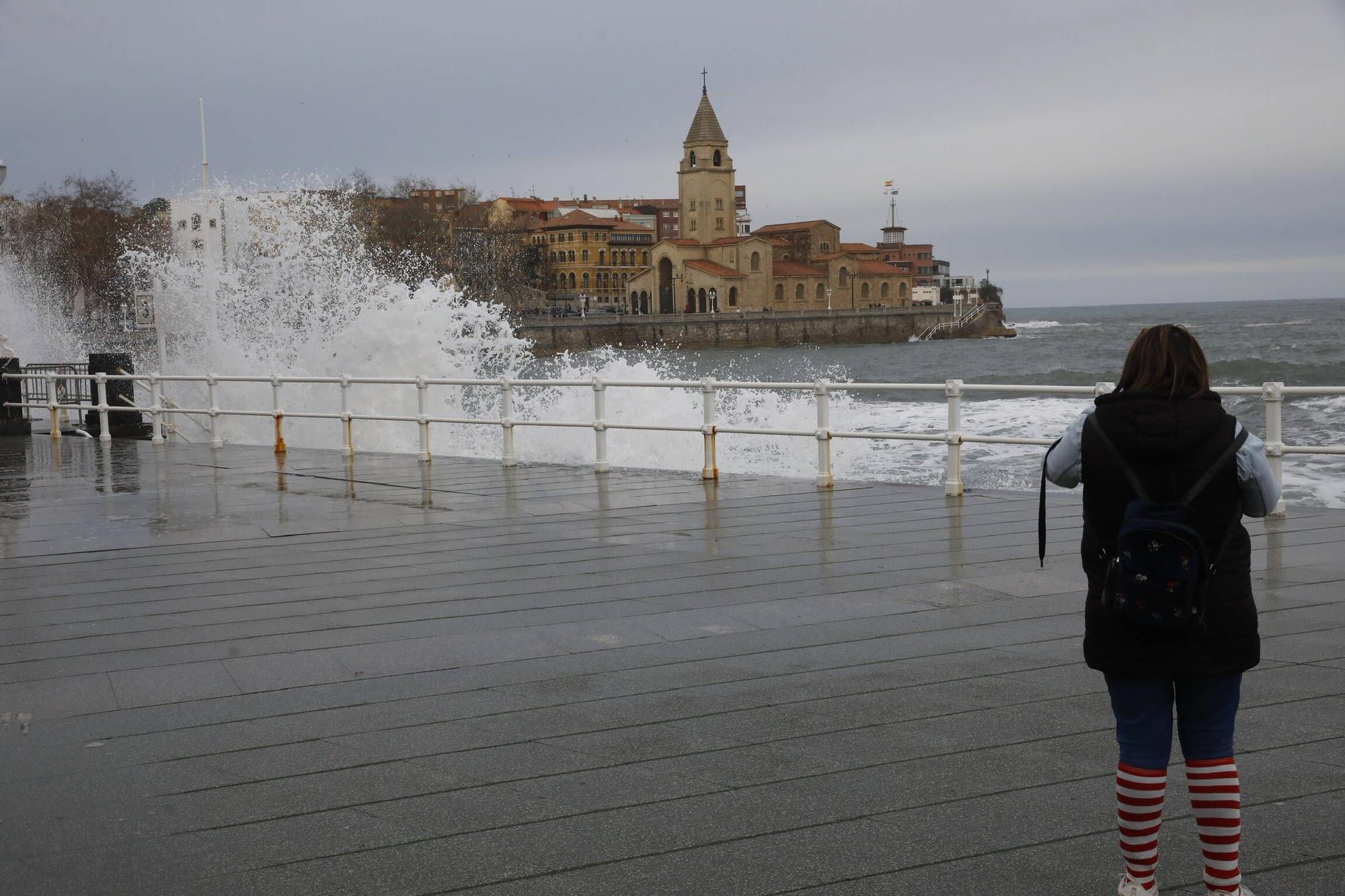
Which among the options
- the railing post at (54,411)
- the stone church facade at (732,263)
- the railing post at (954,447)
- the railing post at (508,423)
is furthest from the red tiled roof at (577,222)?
the railing post at (954,447)

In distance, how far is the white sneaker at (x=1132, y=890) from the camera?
305 centimetres

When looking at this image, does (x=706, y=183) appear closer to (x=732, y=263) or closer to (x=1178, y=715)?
(x=732, y=263)

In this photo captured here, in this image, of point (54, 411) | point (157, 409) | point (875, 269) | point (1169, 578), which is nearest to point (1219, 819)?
point (1169, 578)

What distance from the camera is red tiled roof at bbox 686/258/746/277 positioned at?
134 meters

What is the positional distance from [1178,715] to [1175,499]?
0.53 meters

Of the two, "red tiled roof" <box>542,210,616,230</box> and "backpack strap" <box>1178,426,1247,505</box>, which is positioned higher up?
"red tiled roof" <box>542,210,616,230</box>

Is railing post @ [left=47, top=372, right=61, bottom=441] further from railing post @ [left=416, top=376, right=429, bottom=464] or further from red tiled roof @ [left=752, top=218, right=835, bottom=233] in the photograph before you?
red tiled roof @ [left=752, top=218, right=835, bottom=233]

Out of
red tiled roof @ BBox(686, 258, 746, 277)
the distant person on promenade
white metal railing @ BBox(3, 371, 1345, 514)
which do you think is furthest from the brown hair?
red tiled roof @ BBox(686, 258, 746, 277)

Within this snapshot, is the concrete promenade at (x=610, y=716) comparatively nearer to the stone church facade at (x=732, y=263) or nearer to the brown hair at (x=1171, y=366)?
the brown hair at (x=1171, y=366)

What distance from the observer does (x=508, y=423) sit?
45.0 feet

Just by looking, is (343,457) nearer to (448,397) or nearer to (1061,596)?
(1061,596)

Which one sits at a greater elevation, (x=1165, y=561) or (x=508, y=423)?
(x=1165, y=561)

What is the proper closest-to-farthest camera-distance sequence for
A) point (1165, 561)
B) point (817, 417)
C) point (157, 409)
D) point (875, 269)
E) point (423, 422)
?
point (1165, 561), point (817, 417), point (423, 422), point (157, 409), point (875, 269)

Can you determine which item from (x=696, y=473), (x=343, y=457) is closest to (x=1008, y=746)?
(x=696, y=473)
